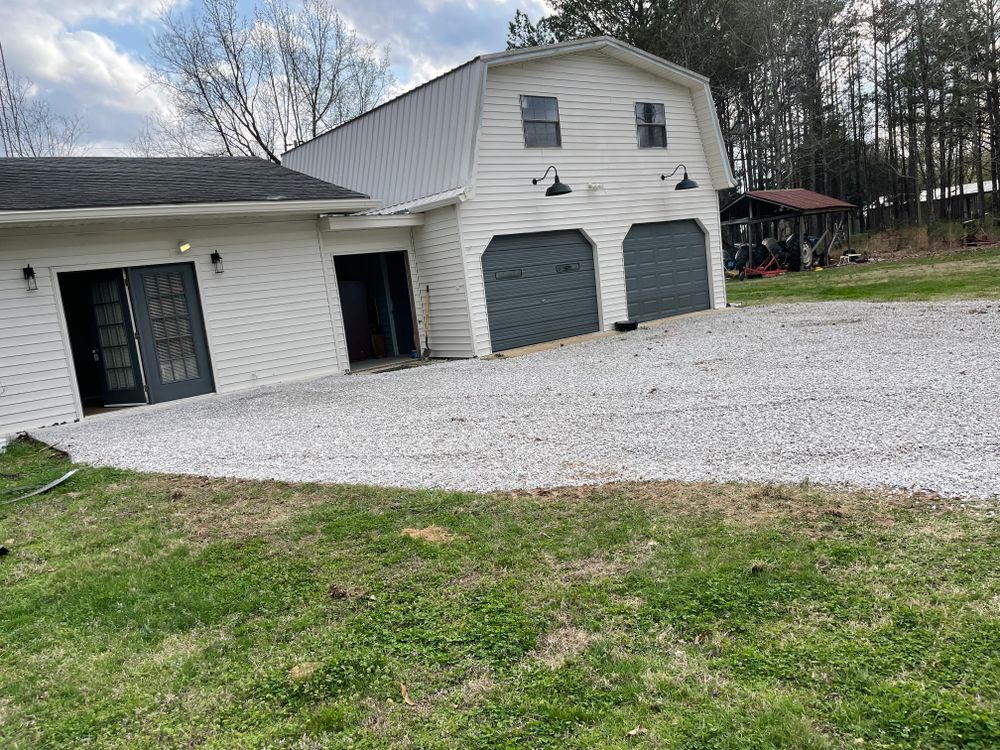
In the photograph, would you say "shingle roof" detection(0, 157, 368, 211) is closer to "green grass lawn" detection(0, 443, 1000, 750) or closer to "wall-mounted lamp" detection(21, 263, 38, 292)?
"wall-mounted lamp" detection(21, 263, 38, 292)

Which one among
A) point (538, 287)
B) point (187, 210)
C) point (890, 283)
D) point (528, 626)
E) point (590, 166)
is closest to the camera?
point (528, 626)

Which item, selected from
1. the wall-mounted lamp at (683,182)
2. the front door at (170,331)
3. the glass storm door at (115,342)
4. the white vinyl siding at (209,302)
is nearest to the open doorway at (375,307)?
the white vinyl siding at (209,302)

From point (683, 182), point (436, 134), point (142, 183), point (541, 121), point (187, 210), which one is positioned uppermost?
point (541, 121)

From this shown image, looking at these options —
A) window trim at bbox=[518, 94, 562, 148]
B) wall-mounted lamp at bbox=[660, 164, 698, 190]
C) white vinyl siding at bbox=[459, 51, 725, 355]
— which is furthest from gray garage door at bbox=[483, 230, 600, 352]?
wall-mounted lamp at bbox=[660, 164, 698, 190]

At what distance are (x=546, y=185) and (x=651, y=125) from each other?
3229mm

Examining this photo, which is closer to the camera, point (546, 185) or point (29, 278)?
point (29, 278)

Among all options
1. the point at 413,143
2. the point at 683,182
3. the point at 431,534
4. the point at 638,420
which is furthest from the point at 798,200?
the point at 431,534

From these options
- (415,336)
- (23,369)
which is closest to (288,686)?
(23,369)

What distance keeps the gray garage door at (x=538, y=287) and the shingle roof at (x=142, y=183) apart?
2.94 meters

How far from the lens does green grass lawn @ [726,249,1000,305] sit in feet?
48.3

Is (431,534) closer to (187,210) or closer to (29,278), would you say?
(187,210)

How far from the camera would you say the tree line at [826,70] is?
28.6 metres

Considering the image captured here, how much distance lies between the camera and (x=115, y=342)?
10070 millimetres

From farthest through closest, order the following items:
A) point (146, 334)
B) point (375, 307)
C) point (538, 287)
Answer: point (375, 307)
point (538, 287)
point (146, 334)
